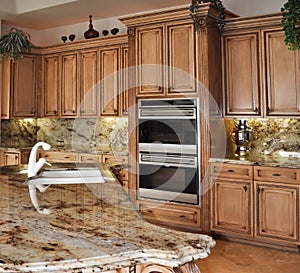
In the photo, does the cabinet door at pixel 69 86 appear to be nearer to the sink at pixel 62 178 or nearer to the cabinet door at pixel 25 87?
the cabinet door at pixel 25 87

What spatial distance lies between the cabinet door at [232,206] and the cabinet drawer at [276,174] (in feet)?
0.53

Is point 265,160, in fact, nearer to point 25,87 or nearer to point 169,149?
point 169,149

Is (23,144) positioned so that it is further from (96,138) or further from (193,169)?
(193,169)

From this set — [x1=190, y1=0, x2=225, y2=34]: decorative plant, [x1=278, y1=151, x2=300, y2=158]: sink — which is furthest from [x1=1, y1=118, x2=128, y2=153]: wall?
[x1=278, y1=151, x2=300, y2=158]: sink

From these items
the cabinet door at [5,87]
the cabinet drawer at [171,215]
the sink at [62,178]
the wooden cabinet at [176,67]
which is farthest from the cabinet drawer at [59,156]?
the sink at [62,178]

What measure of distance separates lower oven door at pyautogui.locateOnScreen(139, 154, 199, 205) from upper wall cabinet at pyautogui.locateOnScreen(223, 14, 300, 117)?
33.4 inches

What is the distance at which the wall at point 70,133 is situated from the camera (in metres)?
5.89

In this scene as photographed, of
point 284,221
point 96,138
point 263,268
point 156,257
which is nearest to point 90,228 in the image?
point 156,257

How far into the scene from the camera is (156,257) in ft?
3.83

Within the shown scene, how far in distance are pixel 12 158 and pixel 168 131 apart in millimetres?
2753

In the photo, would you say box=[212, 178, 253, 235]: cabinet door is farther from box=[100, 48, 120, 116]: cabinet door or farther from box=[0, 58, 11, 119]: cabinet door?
box=[0, 58, 11, 119]: cabinet door

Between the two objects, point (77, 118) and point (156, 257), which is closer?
point (156, 257)

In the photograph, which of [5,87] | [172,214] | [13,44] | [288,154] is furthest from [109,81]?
[288,154]

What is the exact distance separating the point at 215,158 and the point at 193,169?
30 centimetres
